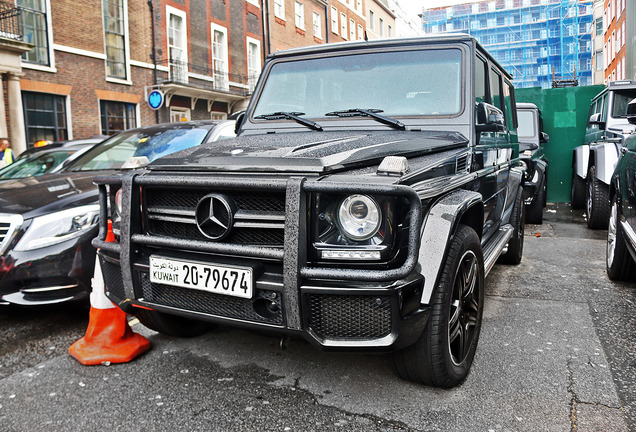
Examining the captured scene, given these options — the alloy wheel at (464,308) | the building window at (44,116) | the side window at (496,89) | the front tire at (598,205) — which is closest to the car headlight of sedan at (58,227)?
the alloy wheel at (464,308)

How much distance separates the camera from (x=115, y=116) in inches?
724

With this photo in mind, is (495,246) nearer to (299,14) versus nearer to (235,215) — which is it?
(235,215)

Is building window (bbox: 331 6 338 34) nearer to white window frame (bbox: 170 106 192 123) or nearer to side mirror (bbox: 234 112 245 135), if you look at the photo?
white window frame (bbox: 170 106 192 123)

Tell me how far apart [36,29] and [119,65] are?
3317 mm

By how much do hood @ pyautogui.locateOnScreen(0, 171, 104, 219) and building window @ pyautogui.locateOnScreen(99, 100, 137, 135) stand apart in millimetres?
14563

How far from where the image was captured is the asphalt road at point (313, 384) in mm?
2434

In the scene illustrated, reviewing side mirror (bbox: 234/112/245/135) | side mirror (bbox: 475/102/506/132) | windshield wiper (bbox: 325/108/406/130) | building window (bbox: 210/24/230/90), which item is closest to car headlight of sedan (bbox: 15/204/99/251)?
side mirror (bbox: 234/112/245/135)

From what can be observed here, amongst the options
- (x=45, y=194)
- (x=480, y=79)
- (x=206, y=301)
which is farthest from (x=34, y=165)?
(x=480, y=79)

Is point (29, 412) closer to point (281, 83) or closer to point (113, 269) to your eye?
point (113, 269)

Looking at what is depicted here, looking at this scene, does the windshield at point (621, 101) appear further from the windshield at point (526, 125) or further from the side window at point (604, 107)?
the windshield at point (526, 125)

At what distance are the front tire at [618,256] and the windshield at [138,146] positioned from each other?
12.5 feet

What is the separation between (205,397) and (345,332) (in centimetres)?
95

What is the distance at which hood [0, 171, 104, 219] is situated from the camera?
369cm

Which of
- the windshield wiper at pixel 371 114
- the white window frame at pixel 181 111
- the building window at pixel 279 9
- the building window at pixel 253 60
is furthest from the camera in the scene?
the building window at pixel 279 9
